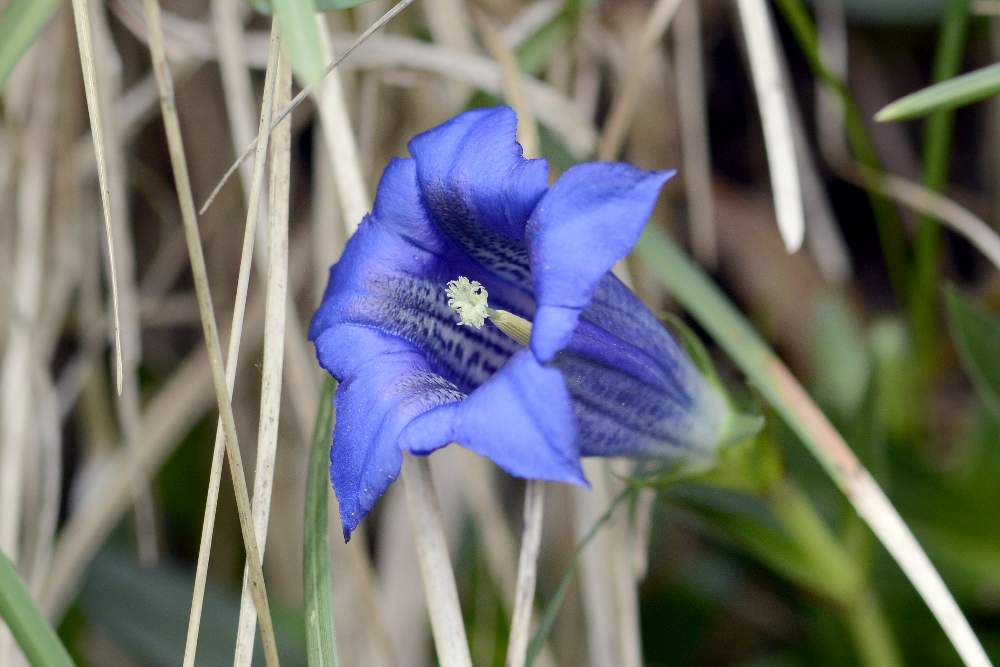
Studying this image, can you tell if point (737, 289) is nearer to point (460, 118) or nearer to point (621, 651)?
point (621, 651)

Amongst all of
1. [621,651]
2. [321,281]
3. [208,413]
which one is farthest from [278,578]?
[621,651]

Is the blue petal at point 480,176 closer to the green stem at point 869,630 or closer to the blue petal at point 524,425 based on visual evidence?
the blue petal at point 524,425

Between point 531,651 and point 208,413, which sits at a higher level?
point 531,651

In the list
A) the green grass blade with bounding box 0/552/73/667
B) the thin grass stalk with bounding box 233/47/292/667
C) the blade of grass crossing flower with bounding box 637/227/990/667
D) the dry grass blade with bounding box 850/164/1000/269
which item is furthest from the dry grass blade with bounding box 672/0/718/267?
the green grass blade with bounding box 0/552/73/667

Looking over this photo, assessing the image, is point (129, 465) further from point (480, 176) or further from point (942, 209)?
point (942, 209)

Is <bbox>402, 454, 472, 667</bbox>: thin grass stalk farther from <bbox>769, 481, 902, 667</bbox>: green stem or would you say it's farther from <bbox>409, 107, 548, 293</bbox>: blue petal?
<bbox>769, 481, 902, 667</bbox>: green stem

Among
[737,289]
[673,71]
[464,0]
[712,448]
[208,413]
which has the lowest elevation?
[208,413]
